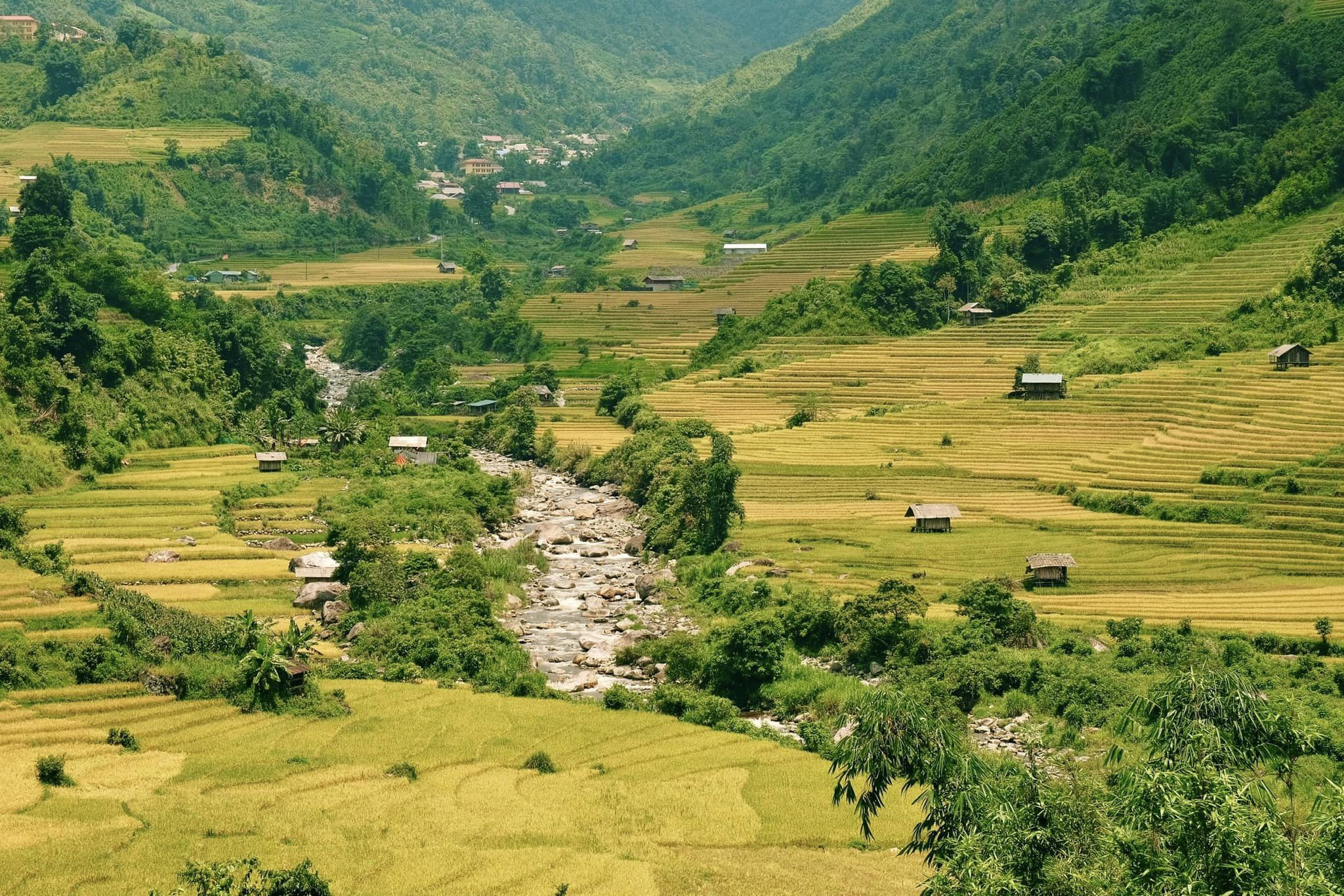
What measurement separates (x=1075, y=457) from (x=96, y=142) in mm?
93509

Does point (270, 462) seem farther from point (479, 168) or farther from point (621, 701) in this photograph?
point (479, 168)

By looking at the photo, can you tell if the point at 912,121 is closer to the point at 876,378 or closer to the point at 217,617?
the point at 876,378

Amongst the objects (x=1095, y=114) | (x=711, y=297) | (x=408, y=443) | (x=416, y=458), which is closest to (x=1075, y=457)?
(x=416, y=458)

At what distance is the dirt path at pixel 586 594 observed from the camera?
42.2 meters

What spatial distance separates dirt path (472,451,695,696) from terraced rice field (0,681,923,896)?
4116mm

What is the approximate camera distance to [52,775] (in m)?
30.6

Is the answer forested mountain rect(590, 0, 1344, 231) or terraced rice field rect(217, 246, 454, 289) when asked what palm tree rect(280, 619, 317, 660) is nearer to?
forested mountain rect(590, 0, 1344, 231)

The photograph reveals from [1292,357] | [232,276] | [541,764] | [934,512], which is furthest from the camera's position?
[232,276]

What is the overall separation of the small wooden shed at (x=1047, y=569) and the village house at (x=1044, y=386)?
22581 mm

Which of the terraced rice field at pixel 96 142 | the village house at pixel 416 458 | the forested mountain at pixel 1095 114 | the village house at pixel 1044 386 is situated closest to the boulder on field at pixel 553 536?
the village house at pixel 416 458

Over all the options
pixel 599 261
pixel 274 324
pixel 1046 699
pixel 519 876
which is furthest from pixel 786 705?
pixel 599 261

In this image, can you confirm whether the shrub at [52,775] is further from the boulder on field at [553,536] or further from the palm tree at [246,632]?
the boulder on field at [553,536]

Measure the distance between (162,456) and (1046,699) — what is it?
137 feet

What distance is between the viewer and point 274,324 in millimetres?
102938
